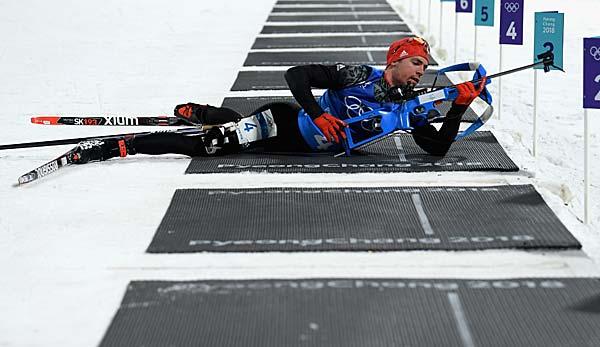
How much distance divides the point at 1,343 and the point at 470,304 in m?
1.65

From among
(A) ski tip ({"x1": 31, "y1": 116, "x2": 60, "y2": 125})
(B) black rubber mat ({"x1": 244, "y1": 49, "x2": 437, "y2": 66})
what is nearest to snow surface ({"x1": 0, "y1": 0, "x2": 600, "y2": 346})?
(A) ski tip ({"x1": 31, "y1": 116, "x2": 60, "y2": 125})

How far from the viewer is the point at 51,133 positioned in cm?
713

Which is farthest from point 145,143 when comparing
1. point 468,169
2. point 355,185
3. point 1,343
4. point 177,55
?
point 177,55

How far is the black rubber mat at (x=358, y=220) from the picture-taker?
436cm

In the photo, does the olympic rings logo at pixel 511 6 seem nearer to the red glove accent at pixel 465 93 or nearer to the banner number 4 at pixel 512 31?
the banner number 4 at pixel 512 31

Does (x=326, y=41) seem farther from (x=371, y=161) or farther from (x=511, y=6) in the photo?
(x=371, y=161)

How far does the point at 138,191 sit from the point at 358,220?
4.30 feet

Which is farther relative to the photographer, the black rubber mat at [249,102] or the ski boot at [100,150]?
the black rubber mat at [249,102]

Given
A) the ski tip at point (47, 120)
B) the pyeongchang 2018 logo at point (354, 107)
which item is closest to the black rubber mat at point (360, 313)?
the pyeongchang 2018 logo at point (354, 107)

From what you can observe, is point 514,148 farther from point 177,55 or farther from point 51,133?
point 177,55

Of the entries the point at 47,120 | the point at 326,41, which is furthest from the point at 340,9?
the point at 47,120

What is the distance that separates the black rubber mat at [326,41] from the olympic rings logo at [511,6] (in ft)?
15.5

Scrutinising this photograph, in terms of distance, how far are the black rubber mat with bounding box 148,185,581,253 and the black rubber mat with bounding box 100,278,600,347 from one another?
42 centimetres

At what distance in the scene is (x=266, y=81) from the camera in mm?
9180
